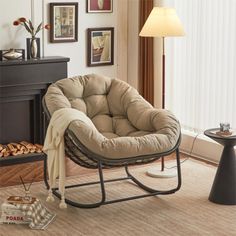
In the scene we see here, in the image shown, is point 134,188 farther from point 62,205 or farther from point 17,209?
point 17,209

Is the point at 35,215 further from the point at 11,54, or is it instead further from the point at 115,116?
the point at 11,54

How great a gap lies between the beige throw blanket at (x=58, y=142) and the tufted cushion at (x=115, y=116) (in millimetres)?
83

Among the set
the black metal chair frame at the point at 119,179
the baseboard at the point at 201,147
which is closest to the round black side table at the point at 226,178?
the black metal chair frame at the point at 119,179

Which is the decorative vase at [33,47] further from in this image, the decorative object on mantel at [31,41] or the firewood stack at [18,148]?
the firewood stack at [18,148]

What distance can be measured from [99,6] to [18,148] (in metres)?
1.78

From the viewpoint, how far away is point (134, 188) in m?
4.93

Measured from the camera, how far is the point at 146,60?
646cm

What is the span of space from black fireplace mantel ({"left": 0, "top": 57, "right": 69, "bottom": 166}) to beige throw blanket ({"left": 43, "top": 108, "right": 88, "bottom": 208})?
1.24 m

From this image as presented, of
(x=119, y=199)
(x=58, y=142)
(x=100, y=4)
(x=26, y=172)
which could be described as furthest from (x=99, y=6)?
(x=119, y=199)

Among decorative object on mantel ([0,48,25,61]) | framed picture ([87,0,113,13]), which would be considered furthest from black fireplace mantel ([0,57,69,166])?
framed picture ([87,0,113,13])

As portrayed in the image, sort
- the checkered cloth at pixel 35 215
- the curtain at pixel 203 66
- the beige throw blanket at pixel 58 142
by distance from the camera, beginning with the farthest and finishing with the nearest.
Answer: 1. the curtain at pixel 203 66
2. the beige throw blanket at pixel 58 142
3. the checkered cloth at pixel 35 215

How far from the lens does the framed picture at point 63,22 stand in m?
6.08

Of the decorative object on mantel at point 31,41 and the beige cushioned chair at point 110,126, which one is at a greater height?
the decorative object on mantel at point 31,41

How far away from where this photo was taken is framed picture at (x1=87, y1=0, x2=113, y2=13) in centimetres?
633
